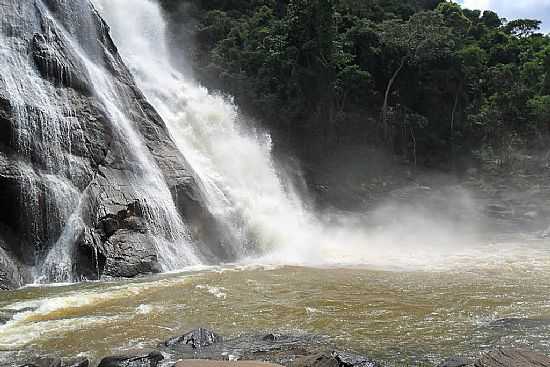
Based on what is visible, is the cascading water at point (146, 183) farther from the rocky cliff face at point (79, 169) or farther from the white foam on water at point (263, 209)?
the white foam on water at point (263, 209)

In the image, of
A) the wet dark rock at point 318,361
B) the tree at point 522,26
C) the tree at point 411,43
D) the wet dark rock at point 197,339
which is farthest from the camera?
the tree at point 522,26

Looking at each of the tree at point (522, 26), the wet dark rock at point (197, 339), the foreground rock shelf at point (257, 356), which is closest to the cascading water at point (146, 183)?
the wet dark rock at point (197, 339)

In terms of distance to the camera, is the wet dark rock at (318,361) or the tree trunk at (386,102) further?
the tree trunk at (386,102)

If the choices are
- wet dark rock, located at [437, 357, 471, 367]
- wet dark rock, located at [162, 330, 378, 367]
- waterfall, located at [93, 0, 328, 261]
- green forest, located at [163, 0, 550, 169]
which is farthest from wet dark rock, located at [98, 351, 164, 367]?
green forest, located at [163, 0, 550, 169]

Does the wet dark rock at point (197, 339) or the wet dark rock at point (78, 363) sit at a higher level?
the wet dark rock at point (197, 339)

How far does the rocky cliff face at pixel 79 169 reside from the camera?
14133 mm

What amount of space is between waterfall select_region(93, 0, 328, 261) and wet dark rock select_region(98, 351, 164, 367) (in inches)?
478

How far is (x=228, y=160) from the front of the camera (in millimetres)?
25422

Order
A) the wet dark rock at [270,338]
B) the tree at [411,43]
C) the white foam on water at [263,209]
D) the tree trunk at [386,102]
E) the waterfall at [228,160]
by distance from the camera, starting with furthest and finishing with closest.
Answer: the tree at [411,43] < the tree trunk at [386,102] < the waterfall at [228,160] < the white foam on water at [263,209] < the wet dark rock at [270,338]

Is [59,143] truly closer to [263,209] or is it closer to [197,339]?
[263,209]

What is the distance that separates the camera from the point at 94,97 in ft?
59.1

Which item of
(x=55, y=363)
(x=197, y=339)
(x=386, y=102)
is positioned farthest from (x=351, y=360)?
(x=386, y=102)

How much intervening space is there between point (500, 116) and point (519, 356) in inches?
1412

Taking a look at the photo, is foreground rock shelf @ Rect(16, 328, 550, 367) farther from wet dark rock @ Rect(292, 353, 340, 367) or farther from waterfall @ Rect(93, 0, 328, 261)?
waterfall @ Rect(93, 0, 328, 261)
